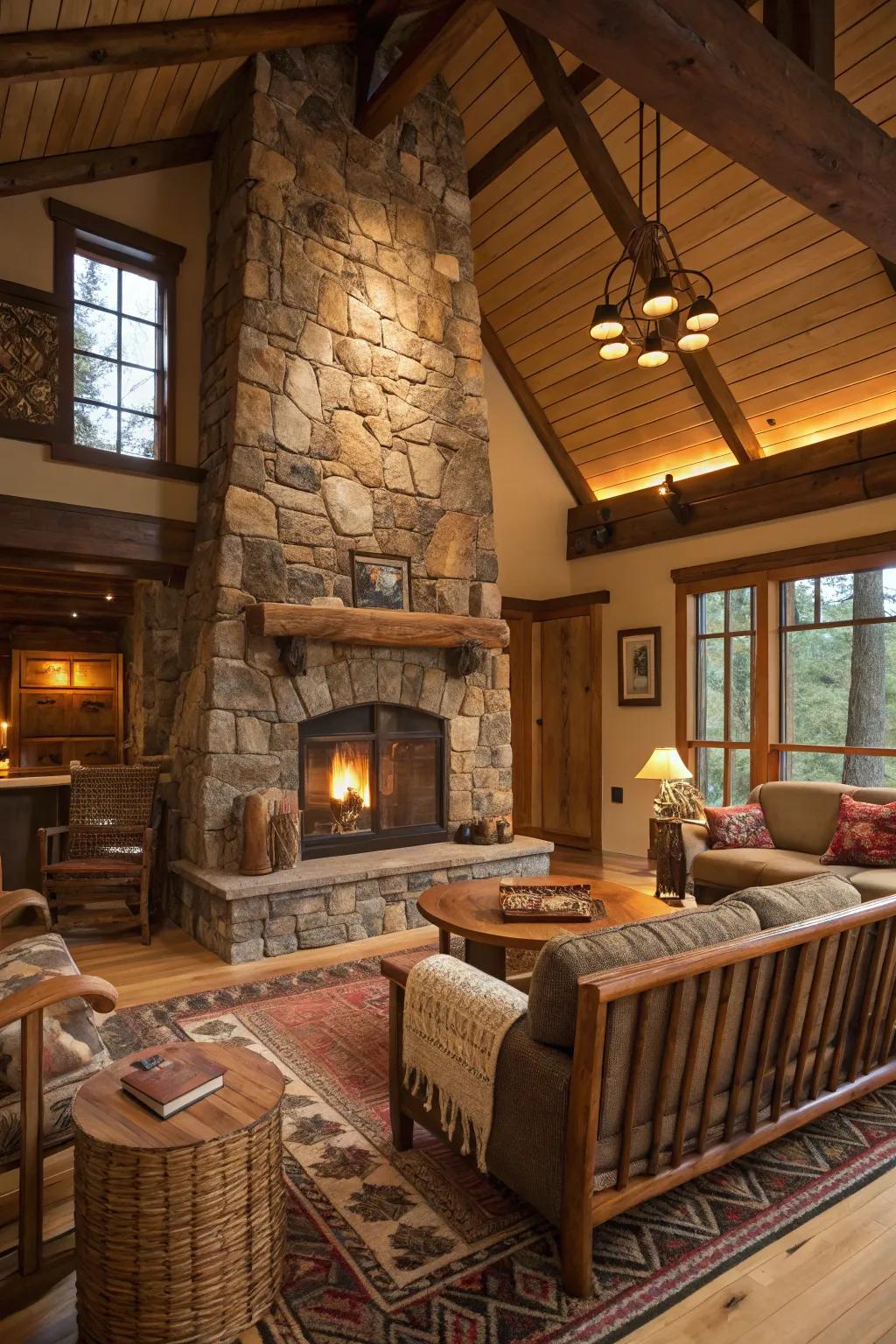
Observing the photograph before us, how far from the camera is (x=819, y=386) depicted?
544cm

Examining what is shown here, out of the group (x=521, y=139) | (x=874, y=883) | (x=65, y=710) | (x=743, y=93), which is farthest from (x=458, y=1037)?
(x=65, y=710)

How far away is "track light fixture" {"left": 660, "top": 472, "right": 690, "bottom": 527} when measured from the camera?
6.39 metres

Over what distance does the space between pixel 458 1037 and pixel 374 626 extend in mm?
2968

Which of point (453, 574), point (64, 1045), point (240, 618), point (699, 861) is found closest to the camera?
point (64, 1045)

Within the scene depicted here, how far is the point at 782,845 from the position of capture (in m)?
4.95

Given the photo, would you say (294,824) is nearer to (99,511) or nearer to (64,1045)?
(99,511)

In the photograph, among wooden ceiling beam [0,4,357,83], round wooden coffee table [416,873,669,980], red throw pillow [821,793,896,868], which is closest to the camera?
round wooden coffee table [416,873,669,980]

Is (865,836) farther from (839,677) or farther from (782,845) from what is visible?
(839,677)

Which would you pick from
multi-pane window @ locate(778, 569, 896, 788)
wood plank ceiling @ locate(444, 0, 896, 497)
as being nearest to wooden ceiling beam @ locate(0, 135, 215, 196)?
wood plank ceiling @ locate(444, 0, 896, 497)

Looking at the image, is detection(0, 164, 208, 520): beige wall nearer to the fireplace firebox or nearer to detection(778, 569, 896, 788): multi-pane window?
the fireplace firebox

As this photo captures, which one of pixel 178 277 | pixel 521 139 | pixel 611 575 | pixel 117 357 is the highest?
pixel 521 139

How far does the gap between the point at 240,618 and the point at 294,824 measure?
118 cm

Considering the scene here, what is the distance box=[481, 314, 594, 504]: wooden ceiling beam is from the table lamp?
2.87 meters

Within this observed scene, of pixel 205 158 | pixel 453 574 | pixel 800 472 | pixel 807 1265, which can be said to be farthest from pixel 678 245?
pixel 807 1265
